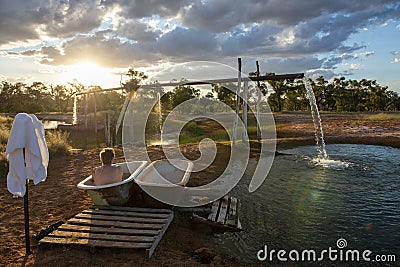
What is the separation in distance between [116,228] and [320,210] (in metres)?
3.34

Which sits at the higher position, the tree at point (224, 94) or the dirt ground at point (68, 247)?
the tree at point (224, 94)

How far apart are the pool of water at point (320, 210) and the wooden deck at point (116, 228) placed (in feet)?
3.03

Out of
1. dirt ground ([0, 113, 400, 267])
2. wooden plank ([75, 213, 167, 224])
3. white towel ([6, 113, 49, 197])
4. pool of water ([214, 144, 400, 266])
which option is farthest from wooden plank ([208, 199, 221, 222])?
white towel ([6, 113, 49, 197])

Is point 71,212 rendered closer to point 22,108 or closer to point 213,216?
point 213,216

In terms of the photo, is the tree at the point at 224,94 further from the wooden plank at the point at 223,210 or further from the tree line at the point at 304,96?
the wooden plank at the point at 223,210

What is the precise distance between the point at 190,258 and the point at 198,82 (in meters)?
7.59

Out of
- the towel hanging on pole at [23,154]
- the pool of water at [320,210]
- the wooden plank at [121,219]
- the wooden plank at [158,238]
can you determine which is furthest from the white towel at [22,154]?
the pool of water at [320,210]

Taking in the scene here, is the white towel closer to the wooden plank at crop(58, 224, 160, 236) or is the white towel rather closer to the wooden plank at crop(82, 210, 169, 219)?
the wooden plank at crop(58, 224, 160, 236)

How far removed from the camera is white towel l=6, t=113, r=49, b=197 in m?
3.51

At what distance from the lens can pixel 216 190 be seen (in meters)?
6.48

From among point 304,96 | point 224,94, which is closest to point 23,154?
point 224,94

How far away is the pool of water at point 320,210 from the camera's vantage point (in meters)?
4.27

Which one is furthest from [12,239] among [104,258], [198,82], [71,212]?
[198,82]

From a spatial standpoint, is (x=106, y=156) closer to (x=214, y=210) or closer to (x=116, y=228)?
(x=116, y=228)
